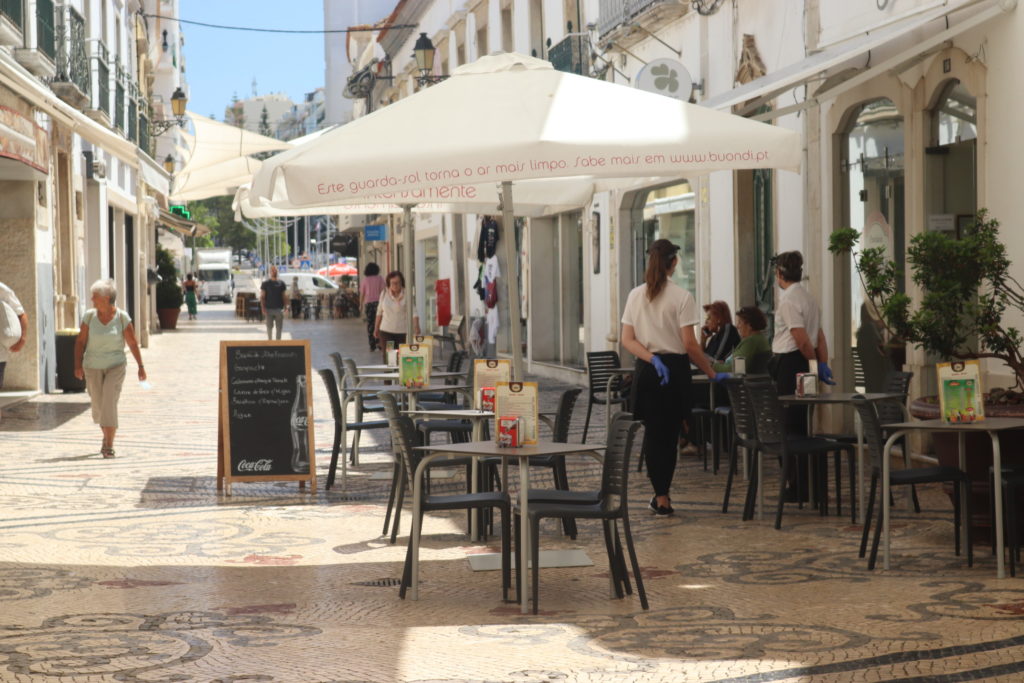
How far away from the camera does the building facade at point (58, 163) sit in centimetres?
1597

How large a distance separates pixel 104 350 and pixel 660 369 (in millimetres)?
5551

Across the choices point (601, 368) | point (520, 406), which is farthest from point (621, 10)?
point (520, 406)

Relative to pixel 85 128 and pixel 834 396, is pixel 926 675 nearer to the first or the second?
pixel 834 396

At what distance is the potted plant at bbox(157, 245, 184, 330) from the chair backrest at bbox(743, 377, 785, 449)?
3431cm

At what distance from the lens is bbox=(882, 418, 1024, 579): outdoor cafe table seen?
7355 millimetres

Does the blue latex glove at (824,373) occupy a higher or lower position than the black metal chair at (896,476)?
higher

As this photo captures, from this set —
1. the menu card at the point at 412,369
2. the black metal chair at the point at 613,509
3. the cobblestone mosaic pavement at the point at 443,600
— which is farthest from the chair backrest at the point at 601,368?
the black metal chair at the point at 613,509

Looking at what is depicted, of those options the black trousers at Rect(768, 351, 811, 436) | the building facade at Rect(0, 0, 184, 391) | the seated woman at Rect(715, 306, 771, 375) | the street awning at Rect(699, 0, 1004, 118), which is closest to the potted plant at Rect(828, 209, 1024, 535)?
the black trousers at Rect(768, 351, 811, 436)

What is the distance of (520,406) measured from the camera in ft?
23.7

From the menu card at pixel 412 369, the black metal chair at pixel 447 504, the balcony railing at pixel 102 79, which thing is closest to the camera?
the black metal chair at pixel 447 504

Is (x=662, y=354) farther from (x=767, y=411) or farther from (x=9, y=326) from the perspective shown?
(x=9, y=326)

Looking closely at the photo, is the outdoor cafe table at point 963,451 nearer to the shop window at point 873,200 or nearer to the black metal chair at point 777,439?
the black metal chair at point 777,439

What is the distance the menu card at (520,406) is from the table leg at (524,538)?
0.37 metres

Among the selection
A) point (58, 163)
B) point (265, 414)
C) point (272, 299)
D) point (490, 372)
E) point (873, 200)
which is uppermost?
point (58, 163)
